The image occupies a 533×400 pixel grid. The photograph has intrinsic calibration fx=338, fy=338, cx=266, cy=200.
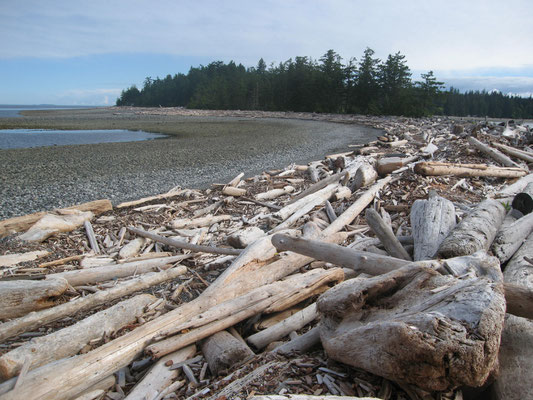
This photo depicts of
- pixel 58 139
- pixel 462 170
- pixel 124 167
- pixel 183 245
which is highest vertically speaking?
pixel 58 139

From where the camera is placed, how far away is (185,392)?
3.15 meters

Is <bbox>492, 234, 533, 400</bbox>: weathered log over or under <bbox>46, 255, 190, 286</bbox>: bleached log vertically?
over

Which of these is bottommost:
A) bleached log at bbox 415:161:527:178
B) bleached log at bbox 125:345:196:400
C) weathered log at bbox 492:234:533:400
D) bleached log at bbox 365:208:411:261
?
bleached log at bbox 125:345:196:400

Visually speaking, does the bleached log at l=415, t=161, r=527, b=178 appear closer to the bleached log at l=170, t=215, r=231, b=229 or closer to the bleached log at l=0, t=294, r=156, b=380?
the bleached log at l=170, t=215, r=231, b=229

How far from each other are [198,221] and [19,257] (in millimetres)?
3531

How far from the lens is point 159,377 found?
3.31 meters

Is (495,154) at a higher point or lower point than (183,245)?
higher

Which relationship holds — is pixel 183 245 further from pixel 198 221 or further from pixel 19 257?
pixel 19 257

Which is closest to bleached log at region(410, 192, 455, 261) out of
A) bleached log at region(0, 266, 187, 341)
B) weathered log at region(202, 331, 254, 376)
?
weathered log at region(202, 331, 254, 376)

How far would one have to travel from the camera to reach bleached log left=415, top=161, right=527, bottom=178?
9.27 meters

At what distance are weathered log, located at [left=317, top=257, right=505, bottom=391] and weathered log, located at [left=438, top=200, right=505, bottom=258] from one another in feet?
4.10

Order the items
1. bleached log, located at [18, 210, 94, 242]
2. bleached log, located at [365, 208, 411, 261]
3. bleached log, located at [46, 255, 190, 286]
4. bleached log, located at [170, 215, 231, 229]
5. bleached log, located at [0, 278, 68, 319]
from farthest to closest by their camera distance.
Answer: bleached log, located at [170, 215, 231, 229], bleached log, located at [18, 210, 94, 242], bleached log, located at [46, 255, 190, 286], bleached log, located at [365, 208, 411, 261], bleached log, located at [0, 278, 68, 319]

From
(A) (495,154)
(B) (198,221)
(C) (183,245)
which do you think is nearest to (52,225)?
(B) (198,221)

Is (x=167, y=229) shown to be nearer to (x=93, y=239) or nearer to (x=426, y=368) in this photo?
(x=93, y=239)
